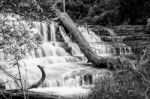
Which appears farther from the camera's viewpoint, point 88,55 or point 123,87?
point 88,55

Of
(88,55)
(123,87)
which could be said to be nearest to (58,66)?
(88,55)

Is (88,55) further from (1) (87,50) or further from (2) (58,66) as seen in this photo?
(2) (58,66)

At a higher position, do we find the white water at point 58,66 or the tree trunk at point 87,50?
the tree trunk at point 87,50

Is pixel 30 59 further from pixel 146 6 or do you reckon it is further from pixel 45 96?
pixel 146 6

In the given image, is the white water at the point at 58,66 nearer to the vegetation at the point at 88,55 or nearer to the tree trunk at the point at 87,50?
the tree trunk at the point at 87,50

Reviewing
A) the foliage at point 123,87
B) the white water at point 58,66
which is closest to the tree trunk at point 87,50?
the white water at point 58,66

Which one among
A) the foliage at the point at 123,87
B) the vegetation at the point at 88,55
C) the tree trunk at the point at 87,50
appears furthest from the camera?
the tree trunk at the point at 87,50

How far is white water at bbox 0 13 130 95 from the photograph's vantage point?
853 cm

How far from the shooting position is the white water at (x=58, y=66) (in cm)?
853

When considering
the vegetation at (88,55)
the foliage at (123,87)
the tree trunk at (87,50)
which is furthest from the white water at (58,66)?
the foliage at (123,87)

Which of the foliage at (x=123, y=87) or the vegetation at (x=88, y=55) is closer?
the vegetation at (x=88, y=55)

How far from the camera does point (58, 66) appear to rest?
10.9 metres

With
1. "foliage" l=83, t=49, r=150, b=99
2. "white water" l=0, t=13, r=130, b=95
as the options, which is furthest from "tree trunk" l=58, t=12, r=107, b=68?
"foliage" l=83, t=49, r=150, b=99

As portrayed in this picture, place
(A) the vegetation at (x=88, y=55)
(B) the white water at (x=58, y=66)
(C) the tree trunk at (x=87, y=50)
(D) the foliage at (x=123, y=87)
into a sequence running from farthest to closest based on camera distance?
(C) the tree trunk at (x=87, y=50) < (B) the white water at (x=58, y=66) < (D) the foliage at (x=123, y=87) < (A) the vegetation at (x=88, y=55)
